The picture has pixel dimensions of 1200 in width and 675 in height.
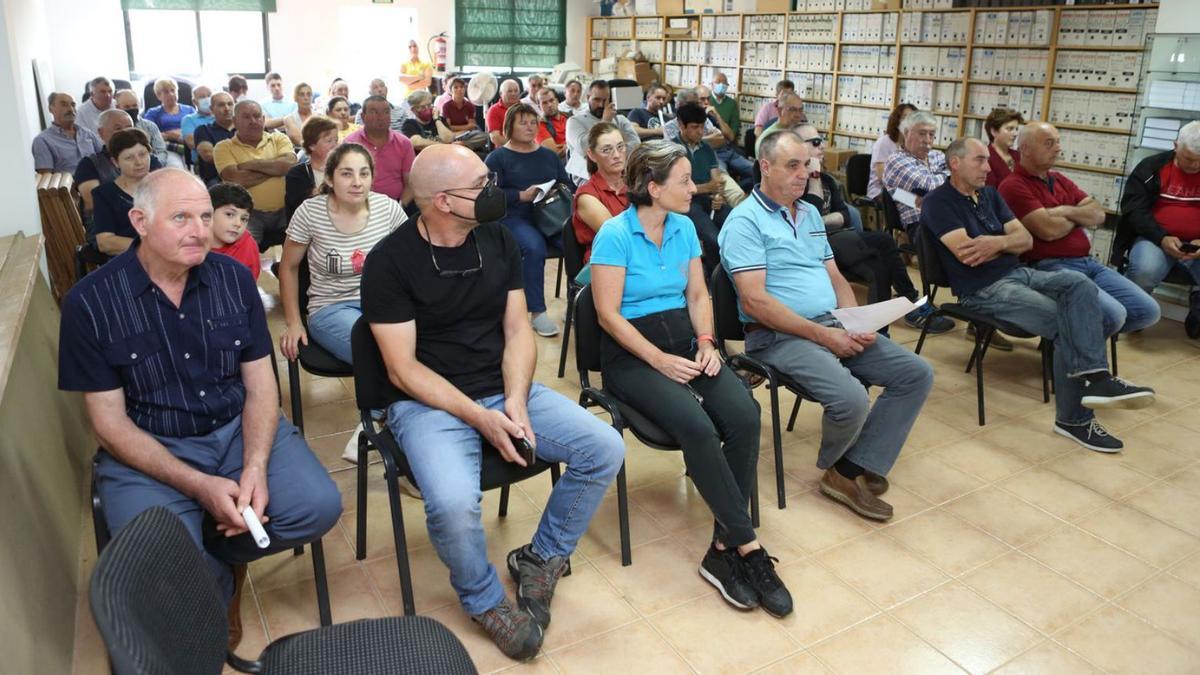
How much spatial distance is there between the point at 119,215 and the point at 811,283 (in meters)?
2.95

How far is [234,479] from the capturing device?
7.20ft

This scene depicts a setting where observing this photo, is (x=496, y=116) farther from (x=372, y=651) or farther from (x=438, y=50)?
(x=372, y=651)

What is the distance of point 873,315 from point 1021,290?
3.66ft

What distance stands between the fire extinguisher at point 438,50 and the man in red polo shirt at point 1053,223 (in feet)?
28.9

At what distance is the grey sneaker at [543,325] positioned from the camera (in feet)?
15.5

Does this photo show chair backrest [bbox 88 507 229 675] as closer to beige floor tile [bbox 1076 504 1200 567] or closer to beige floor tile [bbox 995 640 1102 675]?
beige floor tile [bbox 995 640 1102 675]

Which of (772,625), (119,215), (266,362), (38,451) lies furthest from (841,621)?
(119,215)

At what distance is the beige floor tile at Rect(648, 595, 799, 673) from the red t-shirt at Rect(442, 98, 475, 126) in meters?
7.70

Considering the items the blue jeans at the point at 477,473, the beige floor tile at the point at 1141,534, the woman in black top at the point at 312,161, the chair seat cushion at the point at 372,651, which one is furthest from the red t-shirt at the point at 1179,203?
the chair seat cushion at the point at 372,651

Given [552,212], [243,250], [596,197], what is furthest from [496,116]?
[243,250]

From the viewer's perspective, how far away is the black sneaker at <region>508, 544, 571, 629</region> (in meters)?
2.37

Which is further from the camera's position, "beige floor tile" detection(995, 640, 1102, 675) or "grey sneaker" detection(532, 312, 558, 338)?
"grey sneaker" detection(532, 312, 558, 338)

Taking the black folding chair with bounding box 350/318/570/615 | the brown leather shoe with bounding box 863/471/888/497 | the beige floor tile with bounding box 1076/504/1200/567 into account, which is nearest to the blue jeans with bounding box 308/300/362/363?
the black folding chair with bounding box 350/318/570/615

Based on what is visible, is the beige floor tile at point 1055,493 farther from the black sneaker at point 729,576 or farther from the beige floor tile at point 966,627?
the black sneaker at point 729,576
